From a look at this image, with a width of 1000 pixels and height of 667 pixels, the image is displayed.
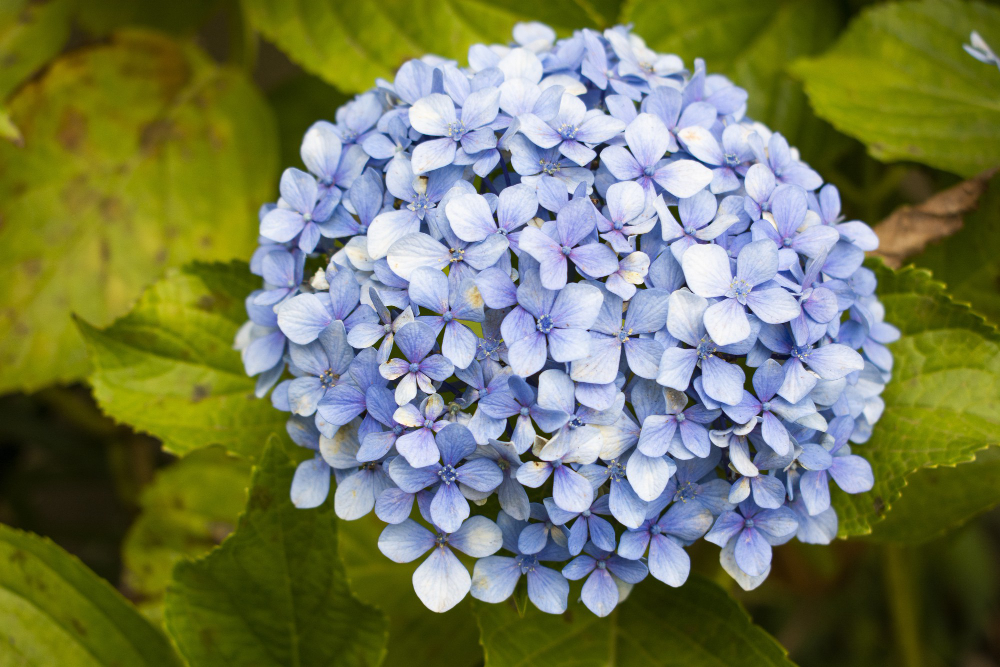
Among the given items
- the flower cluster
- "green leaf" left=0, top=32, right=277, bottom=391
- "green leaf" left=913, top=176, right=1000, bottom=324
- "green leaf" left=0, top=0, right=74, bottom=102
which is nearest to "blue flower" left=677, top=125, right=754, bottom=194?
the flower cluster

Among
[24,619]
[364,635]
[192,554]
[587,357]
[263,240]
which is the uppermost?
[587,357]

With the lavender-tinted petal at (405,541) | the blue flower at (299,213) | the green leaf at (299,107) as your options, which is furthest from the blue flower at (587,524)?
the green leaf at (299,107)

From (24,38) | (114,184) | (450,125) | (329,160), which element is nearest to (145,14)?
(24,38)

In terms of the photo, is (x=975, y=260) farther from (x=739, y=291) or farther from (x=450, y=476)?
(x=450, y=476)

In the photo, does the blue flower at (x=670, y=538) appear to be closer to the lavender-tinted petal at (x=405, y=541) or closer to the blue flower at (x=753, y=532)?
the blue flower at (x=753, y=532)

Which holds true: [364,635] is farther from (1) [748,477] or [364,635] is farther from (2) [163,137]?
(2) [163,137]

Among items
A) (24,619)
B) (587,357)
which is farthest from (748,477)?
(24,619)

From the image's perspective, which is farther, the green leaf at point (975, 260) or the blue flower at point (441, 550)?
the green leaf at point (975, 260)
